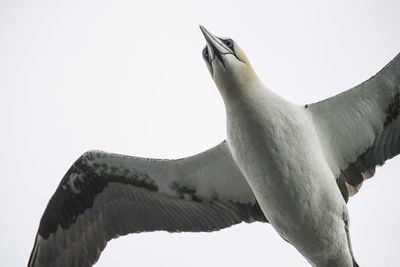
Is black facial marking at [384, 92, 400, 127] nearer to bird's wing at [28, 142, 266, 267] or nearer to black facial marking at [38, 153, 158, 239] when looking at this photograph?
bird's wing at [28, 142, 266, 267]

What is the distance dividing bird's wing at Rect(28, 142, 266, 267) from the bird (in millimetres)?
20

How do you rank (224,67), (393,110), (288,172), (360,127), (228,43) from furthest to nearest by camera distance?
(360,127) → (393,110) → (228,43) → (224,67) → (288,172)

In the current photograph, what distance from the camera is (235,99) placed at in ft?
29.0

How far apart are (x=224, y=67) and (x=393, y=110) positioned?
3.33 metres

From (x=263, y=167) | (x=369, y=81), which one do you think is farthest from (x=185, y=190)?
(x=369, y=81)

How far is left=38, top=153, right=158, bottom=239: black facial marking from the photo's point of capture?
35.2 feet

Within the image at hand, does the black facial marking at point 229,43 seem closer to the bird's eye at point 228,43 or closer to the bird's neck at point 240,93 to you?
the bird's eye at point 228,43

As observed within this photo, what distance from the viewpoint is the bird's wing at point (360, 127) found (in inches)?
381

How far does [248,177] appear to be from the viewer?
897 centimetres

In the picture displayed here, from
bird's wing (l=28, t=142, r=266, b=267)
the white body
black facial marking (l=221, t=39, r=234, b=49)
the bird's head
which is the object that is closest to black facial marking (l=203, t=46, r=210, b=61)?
the bird's head

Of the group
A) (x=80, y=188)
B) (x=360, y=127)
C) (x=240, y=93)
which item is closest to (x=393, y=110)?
(x=360, y=127)

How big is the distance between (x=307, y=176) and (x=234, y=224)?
8.55ft

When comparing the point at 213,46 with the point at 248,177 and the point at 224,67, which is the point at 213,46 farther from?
the point at 248,177

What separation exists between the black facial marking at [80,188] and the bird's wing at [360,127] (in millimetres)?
3484
